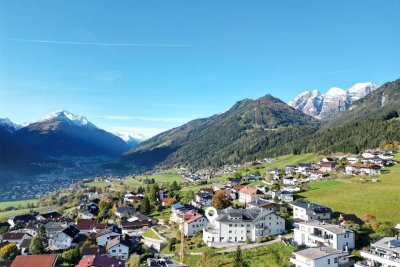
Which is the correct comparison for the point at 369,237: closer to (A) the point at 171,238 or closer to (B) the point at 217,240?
(B) the point at 217,240

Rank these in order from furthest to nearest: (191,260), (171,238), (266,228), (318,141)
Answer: (318,141) → (171,238) → (266,228) → (191,260)

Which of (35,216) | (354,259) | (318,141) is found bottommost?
(35,216)

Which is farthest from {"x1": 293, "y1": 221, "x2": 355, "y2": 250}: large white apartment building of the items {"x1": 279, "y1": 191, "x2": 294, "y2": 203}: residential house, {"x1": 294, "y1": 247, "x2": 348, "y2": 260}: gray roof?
{"x1": 279, "y1": 191, "x2": 294, "y2": 203}: residential house

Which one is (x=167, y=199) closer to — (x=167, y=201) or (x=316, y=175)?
(x=167, y=201)

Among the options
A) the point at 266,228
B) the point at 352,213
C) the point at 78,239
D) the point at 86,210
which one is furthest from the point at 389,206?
the point at 86,210

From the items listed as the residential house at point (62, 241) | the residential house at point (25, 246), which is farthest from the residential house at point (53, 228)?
the residential house at point (25, 246)

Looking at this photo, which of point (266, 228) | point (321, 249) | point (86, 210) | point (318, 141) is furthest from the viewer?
point (318, 141)

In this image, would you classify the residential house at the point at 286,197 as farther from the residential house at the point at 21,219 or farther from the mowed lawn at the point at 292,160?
the residential house at the point at 21,219
